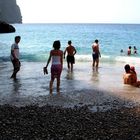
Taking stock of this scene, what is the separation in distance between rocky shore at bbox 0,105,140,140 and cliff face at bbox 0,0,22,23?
5531 inches

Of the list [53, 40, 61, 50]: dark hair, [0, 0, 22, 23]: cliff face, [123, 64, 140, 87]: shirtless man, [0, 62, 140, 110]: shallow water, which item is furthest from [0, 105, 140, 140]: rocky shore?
[0, 0, 22, 23]: cliff face

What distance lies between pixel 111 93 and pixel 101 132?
16.7ft

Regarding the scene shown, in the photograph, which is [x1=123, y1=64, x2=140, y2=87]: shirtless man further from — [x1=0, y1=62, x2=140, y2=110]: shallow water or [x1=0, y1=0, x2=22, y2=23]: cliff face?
[x1=0, y1=0, x2=22, y2=23]: cliff face

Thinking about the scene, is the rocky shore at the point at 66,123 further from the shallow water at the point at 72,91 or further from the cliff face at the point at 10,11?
the cliff face at the point at 10,11

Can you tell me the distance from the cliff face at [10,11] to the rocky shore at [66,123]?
14049cm

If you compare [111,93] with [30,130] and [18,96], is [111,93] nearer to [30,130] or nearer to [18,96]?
[18,96]

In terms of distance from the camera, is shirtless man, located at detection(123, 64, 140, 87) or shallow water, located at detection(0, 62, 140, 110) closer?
shallow water, located at detection(0, 62, 140, 110)

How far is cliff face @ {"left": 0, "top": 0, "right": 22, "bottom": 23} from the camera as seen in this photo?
150663mm

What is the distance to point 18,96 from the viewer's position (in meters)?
12.2

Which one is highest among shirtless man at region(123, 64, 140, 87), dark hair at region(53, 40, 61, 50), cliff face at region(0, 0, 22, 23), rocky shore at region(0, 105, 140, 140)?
cliff face at region(0, 0, 22, 23)

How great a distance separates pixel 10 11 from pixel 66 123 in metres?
159

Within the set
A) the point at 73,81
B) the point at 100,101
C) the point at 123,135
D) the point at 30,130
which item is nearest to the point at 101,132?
the point at 123,135

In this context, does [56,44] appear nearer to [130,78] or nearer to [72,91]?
[72,91]

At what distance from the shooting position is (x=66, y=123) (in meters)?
8.59
